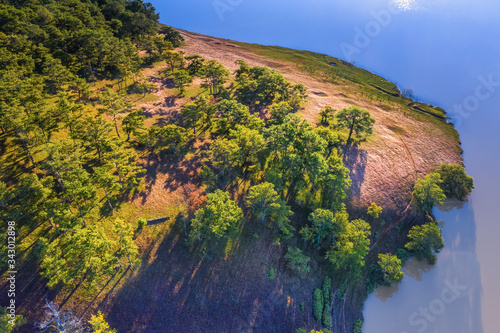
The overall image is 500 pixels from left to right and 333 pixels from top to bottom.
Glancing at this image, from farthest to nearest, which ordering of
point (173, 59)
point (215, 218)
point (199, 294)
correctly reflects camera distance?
1. point (173, 59)
2. point (215, 218)
3. point (199, 294)

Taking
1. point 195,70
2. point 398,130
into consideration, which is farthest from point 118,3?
point 398,130

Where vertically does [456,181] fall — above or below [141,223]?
above

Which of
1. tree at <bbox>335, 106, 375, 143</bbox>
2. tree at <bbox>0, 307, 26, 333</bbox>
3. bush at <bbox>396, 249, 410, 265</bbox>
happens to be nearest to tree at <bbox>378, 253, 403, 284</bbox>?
bush at <bbox>396, 249, 410, 265</bbox>

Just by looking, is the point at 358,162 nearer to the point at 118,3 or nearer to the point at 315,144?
the point at 315,144

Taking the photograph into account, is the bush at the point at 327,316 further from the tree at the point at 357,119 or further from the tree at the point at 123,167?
the tree at the point at 357,119

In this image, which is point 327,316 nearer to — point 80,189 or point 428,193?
point 428,193

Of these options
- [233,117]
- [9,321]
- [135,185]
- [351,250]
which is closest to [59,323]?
[9,321]
